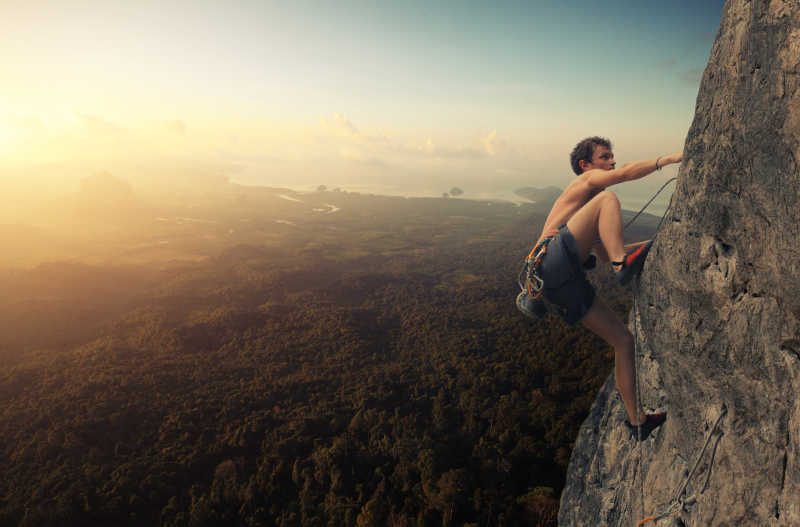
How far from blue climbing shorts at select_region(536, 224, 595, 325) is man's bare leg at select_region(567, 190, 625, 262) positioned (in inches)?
4.8

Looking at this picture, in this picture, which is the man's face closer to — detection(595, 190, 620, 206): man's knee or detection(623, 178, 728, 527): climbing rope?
detection(595, 190, 620, 206): man's knee

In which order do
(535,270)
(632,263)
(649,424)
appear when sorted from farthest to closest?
(649,424), (535,270), (632,263)

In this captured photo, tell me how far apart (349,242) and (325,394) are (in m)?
84.8

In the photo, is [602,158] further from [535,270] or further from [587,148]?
[535,270]

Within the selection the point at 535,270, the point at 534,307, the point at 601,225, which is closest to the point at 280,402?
the point at 534,307

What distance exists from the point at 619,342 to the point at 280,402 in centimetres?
3360

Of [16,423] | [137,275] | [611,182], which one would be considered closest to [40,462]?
[16,423]

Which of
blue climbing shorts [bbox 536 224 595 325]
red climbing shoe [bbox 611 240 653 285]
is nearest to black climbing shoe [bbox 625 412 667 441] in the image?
blue climbing shorts [bbox 536 224 595 325]

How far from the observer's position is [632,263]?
4867 mm

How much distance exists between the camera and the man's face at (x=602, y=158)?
494cm

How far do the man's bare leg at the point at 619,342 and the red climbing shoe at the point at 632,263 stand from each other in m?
0.57

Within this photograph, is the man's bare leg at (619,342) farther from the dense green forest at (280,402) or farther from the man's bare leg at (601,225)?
the dense green forest at (280,402)

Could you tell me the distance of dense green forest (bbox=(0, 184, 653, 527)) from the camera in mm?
21578

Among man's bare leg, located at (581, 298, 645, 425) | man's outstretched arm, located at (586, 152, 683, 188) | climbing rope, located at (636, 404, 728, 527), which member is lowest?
climbing rope, located at (636, 404, 728, 527)
